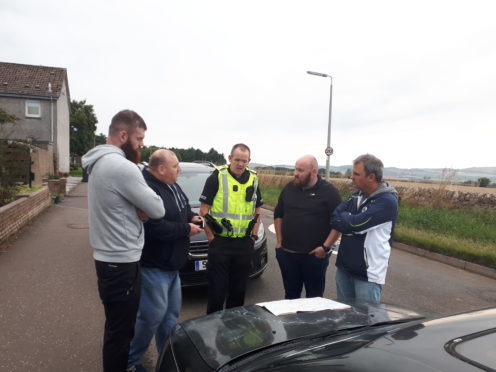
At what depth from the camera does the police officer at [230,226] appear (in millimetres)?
3330

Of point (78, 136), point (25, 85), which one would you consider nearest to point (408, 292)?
point (25, 85)

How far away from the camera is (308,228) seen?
3.45 meters

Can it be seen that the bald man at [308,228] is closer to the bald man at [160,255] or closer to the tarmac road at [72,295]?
the tarmac road at [72,295]

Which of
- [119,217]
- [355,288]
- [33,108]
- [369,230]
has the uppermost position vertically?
[33,108]

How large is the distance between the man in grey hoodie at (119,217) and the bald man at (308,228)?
1563 mm

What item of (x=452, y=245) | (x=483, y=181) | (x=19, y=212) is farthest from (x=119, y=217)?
(x=483, y=181)

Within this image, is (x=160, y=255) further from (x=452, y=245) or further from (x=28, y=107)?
(x=28, y=107)

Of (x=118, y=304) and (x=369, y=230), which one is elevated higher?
(x=369, y=230)

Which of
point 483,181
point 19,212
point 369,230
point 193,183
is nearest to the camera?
point 369,230

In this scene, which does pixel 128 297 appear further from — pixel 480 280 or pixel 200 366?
pixel 480 280

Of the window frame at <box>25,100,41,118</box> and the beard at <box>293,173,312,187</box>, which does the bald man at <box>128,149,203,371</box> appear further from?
the window frame at <box>25,100,41,118</box>

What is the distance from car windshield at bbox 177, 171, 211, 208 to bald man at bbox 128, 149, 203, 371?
96.4 inches

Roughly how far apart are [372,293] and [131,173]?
6.54 feet

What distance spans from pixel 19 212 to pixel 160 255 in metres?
7.44
